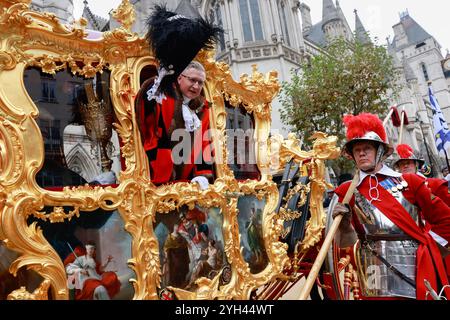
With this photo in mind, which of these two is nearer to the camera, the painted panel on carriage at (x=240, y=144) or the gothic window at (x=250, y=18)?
the painted panel on carriage at (x=240, y=144)

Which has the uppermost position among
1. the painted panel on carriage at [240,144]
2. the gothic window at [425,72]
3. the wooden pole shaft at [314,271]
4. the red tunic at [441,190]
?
the gothic window at [425,72]

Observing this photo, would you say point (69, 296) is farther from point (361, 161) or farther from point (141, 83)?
point (361, 161)

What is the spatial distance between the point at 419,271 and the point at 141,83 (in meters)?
2.65

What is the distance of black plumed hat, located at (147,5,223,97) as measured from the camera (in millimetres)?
3121

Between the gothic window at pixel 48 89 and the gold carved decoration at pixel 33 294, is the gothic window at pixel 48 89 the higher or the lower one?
the higher one

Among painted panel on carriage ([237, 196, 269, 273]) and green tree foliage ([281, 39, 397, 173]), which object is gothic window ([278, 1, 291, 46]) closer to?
green tree foliage ([281, 39, 397, 173])

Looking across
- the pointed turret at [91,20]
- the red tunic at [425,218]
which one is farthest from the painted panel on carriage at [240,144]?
the pointed turret at [91,20]

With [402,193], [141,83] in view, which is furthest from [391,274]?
[141,83]

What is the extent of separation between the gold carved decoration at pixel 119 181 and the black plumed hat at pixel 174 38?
0.18 metres

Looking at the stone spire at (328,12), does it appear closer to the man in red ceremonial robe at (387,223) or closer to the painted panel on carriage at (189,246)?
the man in red ceremonial robe at (387,223)

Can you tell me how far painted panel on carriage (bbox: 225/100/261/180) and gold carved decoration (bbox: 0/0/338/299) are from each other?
17cm

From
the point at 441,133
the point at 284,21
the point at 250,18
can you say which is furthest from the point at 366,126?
the point at 284,21

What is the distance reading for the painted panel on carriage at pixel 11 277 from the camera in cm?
241

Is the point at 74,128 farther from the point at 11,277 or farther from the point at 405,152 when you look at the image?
the point at 405,152
